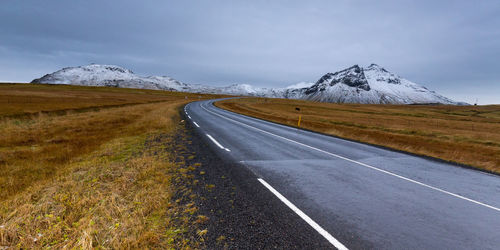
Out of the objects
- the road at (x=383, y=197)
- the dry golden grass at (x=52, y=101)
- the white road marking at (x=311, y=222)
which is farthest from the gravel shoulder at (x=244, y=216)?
the dry golden grass at (x=52, y=101)

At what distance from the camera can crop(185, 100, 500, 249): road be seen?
3.45 m

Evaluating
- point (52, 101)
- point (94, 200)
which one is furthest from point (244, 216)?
point (52, 101)

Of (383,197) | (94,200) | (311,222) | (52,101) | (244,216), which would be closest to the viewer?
(311,222)

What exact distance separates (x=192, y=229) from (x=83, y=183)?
3241 millimetres

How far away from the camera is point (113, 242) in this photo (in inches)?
112

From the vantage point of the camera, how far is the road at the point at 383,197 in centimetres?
345

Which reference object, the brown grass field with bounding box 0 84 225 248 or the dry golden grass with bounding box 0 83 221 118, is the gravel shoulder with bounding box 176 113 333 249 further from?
the dry golden grass with bounding box 0 83 221 118

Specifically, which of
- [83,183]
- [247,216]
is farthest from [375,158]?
[83,183]

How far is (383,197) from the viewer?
4.90 meters

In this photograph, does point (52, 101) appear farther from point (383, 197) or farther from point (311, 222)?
point (383, 197)

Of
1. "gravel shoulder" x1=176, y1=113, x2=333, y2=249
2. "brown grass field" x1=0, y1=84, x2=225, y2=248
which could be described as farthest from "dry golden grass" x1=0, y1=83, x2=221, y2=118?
"gravel shoulder" x1=176, y1=113, x2=333, y2=249

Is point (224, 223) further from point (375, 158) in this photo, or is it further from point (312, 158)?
point (375, 158)

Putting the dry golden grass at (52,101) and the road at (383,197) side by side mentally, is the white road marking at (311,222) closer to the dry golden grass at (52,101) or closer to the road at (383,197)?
the road at (383,197)

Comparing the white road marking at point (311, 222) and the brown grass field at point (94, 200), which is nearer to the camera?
the brown grass field at point (94, 200)
